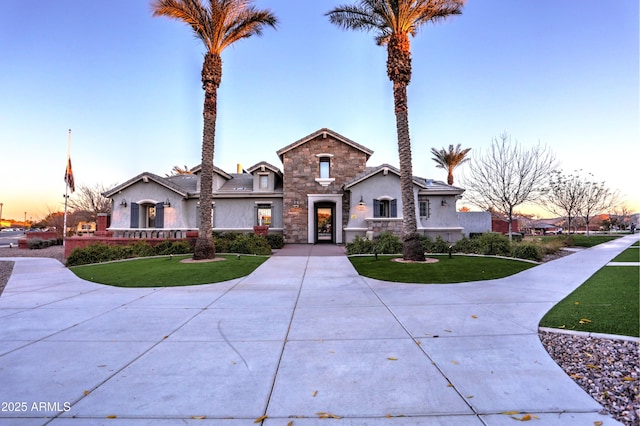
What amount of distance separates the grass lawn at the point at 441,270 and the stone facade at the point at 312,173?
903 centimetres

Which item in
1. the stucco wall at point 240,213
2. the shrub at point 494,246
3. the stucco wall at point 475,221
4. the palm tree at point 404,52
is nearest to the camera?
the palm tree at point 404,52

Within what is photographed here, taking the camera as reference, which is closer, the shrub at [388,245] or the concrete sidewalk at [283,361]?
the concrete sidewalk at [283,361]

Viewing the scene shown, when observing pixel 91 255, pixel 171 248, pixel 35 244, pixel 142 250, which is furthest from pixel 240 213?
pixel 35 244

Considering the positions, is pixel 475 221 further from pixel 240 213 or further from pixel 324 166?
pixel 240 213

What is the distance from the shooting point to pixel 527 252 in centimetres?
1307

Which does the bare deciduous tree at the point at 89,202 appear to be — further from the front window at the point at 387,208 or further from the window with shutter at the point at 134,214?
the front window at the point at 387,208

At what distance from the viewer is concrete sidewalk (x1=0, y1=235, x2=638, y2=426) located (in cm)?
254

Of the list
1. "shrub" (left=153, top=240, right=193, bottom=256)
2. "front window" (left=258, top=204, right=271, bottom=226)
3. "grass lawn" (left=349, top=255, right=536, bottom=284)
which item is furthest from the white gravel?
"front window" (left=258, top=204, right=271, bottom=226)

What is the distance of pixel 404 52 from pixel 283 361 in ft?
41.9

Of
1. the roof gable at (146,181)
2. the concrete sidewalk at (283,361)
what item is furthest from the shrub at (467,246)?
the roof gable at (146,181)

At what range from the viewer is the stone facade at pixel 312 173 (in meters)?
20.9

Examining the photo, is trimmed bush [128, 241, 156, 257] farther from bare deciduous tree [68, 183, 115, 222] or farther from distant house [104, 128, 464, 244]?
bare deciduous tree [68, 183, 115, 222]

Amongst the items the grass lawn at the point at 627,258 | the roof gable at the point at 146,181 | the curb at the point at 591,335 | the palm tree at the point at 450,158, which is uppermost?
the palm tree at the point at 450,158

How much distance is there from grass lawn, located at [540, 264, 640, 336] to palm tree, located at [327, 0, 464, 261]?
545cm
